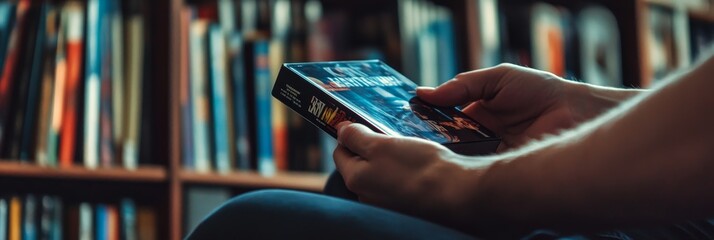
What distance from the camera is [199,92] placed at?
1757 mm

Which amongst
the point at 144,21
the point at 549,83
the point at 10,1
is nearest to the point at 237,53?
the point at 144,21

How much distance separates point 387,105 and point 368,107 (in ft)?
0.14

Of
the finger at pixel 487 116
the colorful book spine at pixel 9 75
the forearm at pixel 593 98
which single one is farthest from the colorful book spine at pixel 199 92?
the forearm at pixel 593 98

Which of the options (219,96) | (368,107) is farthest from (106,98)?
(368,107)

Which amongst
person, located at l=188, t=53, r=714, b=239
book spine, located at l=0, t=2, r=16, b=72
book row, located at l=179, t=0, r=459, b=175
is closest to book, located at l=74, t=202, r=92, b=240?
book row, located at l=179, t=0, r=459, b=175

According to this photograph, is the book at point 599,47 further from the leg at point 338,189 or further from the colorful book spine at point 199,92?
the leg at point 338,189

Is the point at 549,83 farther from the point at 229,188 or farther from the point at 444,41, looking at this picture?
the point at 229,188

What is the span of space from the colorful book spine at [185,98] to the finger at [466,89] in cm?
88

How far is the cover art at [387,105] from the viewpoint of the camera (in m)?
0.77

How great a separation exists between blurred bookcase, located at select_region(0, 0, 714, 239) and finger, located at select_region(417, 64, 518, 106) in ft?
2.85

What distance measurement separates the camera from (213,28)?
177 centimetres

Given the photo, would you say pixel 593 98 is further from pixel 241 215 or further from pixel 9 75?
pixel 9 75

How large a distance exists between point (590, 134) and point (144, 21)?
1321 mm

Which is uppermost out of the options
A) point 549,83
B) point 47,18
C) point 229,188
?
point 47,18
